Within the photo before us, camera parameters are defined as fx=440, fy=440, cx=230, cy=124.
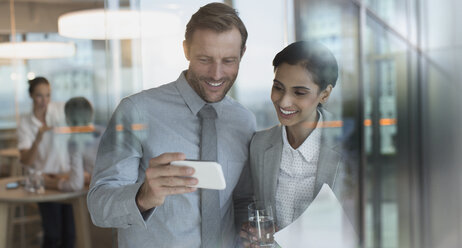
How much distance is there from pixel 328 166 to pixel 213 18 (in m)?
0.25

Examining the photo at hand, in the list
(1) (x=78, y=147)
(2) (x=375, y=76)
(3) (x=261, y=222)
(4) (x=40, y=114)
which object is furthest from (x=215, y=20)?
(4) (x=40, y=114)

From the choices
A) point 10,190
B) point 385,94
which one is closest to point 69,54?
point 10,190

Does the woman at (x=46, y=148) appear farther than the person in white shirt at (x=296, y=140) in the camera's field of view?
Yes

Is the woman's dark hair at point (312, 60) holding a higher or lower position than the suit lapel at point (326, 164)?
higher

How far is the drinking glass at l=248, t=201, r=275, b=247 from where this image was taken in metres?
0.60

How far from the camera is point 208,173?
49 cm

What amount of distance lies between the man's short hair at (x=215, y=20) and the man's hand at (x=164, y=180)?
156 millimetres

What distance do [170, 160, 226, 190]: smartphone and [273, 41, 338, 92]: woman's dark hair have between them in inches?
6.8

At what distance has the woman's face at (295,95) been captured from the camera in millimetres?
560

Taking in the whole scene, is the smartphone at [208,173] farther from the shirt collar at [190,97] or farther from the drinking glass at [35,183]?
the drinking glass at [35,183]

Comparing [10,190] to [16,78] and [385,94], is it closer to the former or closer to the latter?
[16,78]

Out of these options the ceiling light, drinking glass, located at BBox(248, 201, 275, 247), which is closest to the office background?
the ceiling light

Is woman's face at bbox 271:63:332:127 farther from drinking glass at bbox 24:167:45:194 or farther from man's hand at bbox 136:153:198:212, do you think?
drinking glass at bbox 24:167:45:194

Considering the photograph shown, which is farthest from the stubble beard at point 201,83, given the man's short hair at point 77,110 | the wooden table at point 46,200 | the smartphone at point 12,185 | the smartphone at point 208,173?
the smartphone at point 12,185
